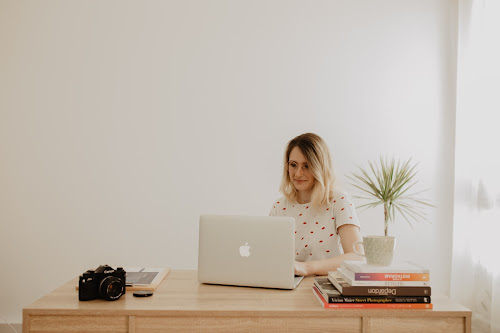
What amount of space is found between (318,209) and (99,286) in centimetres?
121

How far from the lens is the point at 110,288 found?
1.48 m

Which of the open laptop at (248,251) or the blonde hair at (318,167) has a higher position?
the blonde hair at (318,167)

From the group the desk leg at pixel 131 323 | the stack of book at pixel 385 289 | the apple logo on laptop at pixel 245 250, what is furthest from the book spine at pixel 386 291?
the desk leg at pixel 131 323

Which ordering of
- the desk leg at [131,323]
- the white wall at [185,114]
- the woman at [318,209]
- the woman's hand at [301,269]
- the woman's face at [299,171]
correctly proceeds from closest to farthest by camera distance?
1. the desk leg at [131,323]
2. the woman's hand at [301,269]
3. the woman at [318,209]
4. the woman's face at [299,171]
5. the white wall at [185,114]

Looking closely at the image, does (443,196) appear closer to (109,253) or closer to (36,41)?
(109,253)

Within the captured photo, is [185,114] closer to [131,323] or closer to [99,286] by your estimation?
[99,286]

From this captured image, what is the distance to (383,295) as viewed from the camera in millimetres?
1456

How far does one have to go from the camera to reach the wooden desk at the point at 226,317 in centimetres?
139

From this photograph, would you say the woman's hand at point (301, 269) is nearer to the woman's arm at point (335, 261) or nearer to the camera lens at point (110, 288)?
the woman's arm at point (335, 261)

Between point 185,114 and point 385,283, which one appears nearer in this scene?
point 385,283

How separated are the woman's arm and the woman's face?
30 cm

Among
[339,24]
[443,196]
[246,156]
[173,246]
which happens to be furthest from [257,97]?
[443,196]

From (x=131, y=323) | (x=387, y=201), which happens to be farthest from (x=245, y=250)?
(x=387, y=201)

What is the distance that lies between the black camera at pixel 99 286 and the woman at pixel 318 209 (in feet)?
3.41
